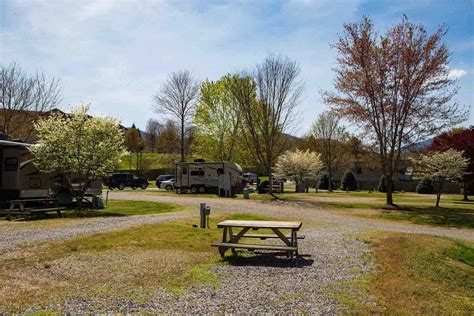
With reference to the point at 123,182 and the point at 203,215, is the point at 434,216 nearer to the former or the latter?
the point at 203,215

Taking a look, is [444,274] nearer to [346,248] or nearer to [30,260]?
[346,248]

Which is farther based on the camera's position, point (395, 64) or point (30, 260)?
point (395, 64)

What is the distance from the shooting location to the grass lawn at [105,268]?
614 centimetres

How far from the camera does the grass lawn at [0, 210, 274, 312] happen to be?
6141mm

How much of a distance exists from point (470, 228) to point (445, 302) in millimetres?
13181

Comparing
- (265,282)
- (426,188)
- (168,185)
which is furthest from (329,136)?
(265,282)

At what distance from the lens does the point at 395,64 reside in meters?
24.3

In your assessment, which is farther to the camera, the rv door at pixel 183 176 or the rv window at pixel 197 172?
the rv door at pixel 183 176

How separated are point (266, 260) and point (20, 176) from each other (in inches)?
509

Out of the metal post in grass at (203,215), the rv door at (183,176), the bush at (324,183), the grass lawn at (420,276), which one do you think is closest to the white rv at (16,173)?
the metal post in grass at (203,215)

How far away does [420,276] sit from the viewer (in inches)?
322

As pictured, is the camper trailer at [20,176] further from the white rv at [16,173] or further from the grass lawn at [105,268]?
the grass lawn at [105,268]

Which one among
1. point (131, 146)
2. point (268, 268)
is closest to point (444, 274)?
point (268, 268)

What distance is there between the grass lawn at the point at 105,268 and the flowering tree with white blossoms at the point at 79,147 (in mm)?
7494
